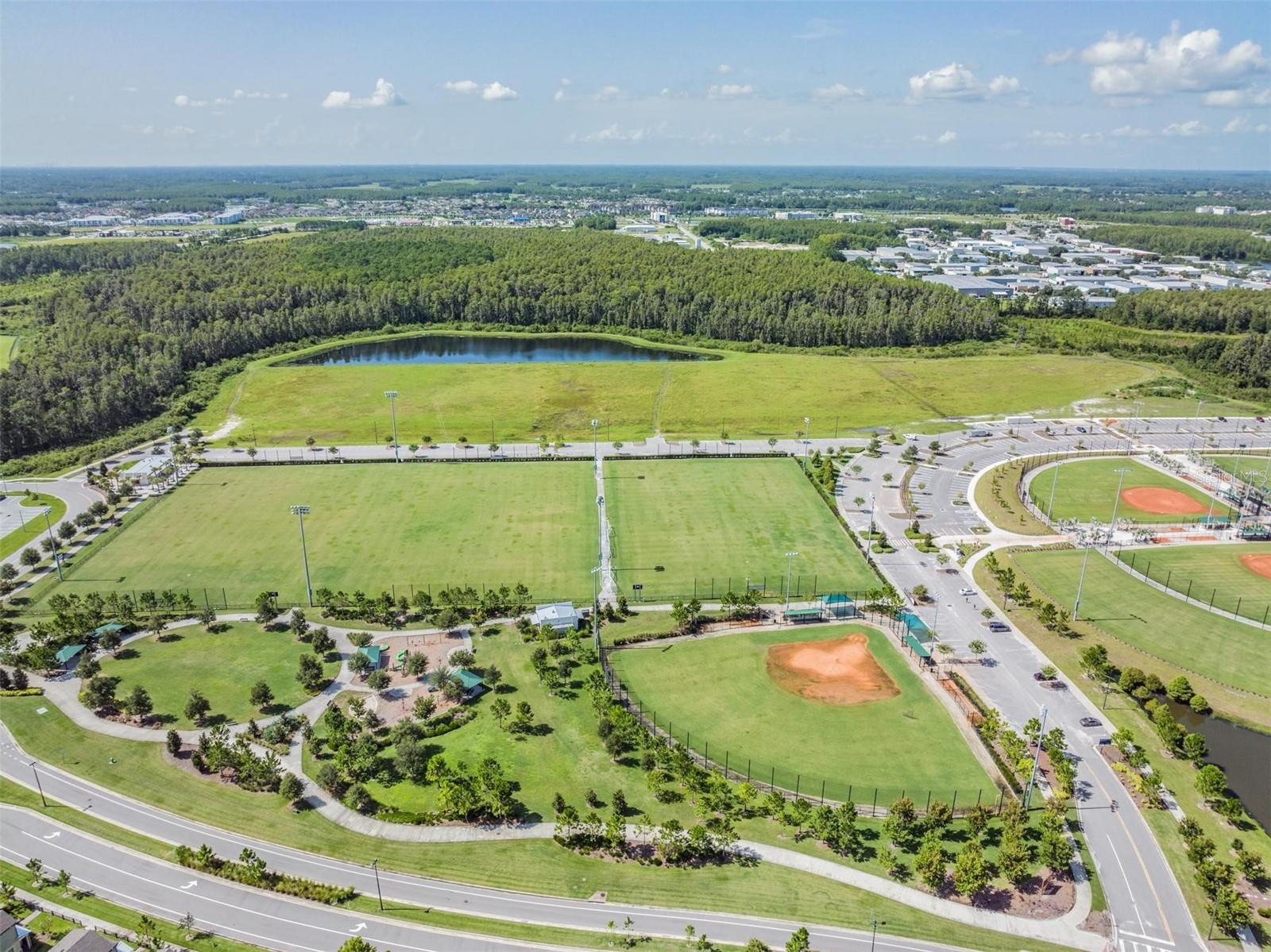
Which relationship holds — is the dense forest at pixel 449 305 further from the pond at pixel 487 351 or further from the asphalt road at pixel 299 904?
the asphalt road at pixel 299 904

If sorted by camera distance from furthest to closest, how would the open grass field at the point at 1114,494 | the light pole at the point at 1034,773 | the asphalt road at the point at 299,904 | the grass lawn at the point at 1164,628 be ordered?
1. the open grass field at the point at 1114,494
2. the grass lawn at the point at 1164,628
3. the light pole at the point at 1034,773
4. the asphalt road at the point at 299,904

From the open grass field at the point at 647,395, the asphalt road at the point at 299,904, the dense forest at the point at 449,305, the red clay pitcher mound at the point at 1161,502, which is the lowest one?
the asphalt road at the point at 299,904

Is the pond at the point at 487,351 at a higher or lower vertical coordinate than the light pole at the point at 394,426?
higher

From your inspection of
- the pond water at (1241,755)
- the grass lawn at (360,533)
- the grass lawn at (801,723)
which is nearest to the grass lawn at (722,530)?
the grass lawn at (360,533)

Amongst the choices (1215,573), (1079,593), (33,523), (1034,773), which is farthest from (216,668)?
(1215,573)

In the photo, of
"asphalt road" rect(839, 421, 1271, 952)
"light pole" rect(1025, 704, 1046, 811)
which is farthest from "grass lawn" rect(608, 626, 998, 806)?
"asphalt road" rect(839, 421, 1271, 952)

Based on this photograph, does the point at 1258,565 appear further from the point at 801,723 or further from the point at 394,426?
the point at 394,426
